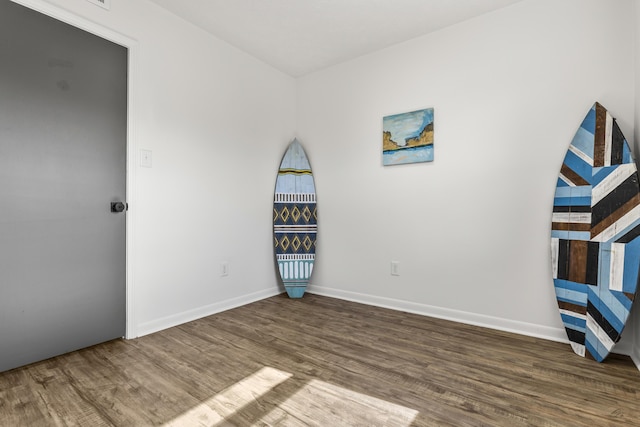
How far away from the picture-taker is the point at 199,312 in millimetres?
2590

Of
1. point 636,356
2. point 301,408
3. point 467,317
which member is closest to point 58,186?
point 301,408

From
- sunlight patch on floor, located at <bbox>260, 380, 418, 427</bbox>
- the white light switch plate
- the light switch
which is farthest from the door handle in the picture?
sunlight patch on floor, located at <bbox>260, 380, 418, 427</bbox>

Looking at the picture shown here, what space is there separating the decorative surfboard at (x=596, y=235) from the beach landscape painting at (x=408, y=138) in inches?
38.4

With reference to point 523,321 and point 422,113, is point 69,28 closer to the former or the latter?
point 422,113

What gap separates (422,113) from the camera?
2.67 m

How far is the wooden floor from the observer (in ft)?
4.41

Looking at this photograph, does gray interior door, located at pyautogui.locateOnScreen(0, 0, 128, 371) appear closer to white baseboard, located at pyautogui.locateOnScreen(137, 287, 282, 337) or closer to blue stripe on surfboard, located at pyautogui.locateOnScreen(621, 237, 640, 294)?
white baseboard, located at pyautogui.locateOnScreen(137, 287, 282, 337)

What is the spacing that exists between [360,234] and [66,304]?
2293 mm

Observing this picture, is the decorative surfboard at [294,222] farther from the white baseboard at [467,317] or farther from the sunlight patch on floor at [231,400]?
the sunlight patch on floor at [231,400]

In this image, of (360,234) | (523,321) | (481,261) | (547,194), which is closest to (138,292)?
(360,234)

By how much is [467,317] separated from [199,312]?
7.14ft

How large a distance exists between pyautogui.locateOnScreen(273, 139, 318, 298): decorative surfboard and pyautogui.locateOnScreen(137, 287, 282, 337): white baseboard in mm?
294

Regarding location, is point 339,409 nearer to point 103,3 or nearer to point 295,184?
point 295,184

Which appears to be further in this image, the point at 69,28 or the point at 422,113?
the point at 422,113
